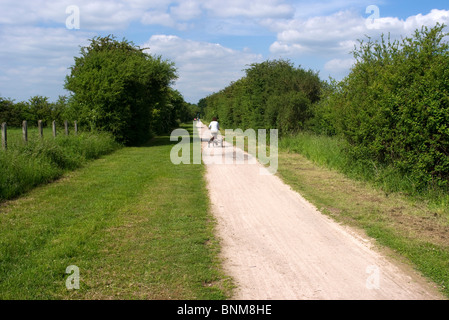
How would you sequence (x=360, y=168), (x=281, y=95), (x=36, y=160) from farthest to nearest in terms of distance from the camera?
1. (x=281, y=95)
2. (x=360, y=168)
3. (x=36, y=160)

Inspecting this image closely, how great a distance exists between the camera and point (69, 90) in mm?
21844

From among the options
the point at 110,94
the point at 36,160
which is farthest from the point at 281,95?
the point at 36,160

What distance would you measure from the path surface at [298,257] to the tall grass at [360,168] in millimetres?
2699

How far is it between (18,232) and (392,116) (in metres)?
8.90

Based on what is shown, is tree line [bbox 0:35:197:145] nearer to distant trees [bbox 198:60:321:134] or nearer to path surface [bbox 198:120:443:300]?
distant trees [bbox 198:60:321:134]

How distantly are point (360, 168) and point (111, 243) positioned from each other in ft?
28.8

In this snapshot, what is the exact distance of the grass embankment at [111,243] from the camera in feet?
15.0

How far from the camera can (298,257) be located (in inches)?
225

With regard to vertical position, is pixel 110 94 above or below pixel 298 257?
above

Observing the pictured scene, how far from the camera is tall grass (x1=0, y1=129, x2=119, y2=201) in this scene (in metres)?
9.27

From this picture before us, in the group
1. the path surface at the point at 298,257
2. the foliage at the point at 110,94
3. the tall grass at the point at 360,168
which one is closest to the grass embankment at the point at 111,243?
the path surface at the point at 298,257

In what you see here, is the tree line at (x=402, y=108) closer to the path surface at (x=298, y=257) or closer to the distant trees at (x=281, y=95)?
the path surface at (x=298, y=257)

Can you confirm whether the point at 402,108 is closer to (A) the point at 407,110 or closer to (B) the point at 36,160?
(A) the point at 407,110

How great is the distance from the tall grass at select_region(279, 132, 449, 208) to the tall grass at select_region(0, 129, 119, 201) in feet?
→ 31.1
